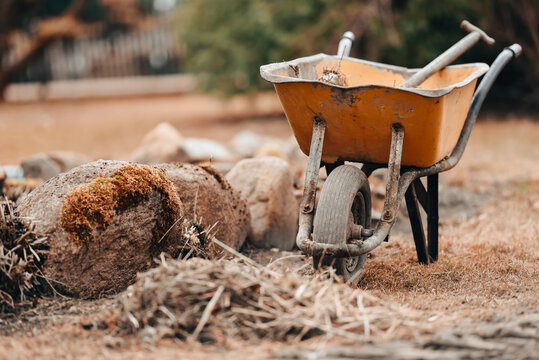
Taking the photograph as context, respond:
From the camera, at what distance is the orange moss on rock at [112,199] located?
9.47ft

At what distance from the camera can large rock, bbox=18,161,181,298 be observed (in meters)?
2.88

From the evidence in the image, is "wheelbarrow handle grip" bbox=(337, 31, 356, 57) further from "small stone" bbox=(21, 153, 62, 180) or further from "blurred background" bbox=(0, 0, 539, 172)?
"small stone" bbox=(21, 153, 62, 180)

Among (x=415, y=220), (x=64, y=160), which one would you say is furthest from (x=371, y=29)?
(x=415, y=220)

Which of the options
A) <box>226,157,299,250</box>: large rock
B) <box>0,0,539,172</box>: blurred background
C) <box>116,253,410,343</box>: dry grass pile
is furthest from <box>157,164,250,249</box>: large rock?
<box>0,0,539,172</box>: blurred background

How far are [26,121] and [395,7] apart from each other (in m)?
7.04

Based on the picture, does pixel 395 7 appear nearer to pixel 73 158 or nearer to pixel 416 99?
pixel 73 158

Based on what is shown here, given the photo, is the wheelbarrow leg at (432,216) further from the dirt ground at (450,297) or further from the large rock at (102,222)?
the large rock at (102,222)

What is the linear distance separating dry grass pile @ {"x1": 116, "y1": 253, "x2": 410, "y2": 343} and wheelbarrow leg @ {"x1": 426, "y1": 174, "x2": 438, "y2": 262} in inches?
46.6

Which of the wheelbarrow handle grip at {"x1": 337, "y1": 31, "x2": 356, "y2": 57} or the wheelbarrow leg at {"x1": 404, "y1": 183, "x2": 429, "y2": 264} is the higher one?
the wheelbarrow handle grip at {"x1": 337, "y1": 31, "x2": 356, "y2": 57}

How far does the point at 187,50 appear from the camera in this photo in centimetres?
1217

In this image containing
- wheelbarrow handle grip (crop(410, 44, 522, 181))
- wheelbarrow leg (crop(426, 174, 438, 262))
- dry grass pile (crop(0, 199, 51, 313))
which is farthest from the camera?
wheelbarrow leg (crop(426, 174, 438, 262))

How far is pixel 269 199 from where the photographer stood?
13.9 feet

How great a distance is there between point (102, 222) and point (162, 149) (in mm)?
3235

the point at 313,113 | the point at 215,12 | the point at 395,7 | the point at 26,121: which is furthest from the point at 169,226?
the point at 26,121
